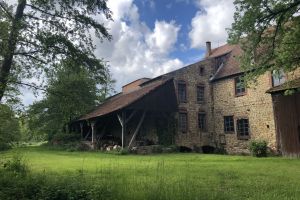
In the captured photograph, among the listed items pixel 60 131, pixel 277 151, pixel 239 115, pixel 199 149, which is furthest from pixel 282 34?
pixel 60 131

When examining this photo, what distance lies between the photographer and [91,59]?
10555mm

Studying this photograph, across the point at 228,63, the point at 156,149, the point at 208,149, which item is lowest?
the point at 156,149

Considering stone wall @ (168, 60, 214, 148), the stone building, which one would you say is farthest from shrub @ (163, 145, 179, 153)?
stone wall @ (168, 60, 214, 148)

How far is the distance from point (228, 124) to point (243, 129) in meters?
1.67

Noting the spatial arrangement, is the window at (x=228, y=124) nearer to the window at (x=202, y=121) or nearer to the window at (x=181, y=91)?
the window at (x=202, y=121)

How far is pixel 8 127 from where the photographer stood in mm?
8250

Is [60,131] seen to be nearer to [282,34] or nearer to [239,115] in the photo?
[239,115]

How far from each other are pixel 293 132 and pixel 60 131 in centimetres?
2301

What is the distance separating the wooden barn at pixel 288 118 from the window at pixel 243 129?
5.90 m

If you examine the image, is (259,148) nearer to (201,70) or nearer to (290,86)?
(290,86)

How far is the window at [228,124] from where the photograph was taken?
2748cm

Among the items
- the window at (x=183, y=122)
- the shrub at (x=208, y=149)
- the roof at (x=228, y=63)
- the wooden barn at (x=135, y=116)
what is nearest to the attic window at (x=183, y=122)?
the window at (x=183, y=122)

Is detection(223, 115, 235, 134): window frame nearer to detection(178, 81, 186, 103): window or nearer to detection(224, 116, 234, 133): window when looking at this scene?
detection(224, 116, 234, 133): window

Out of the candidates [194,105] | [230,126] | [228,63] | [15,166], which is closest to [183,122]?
[194,105]
